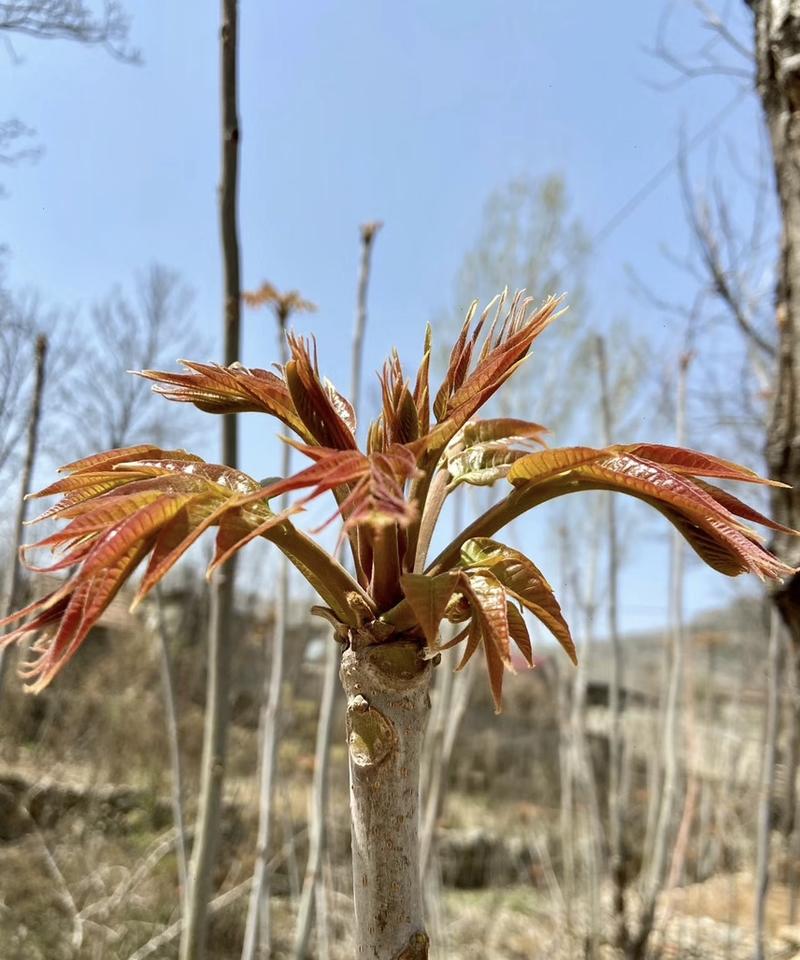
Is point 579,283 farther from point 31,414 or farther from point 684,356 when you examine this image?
point 31,414

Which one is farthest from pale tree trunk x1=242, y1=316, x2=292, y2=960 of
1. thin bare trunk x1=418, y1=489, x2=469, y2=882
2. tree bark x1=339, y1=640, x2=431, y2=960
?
tree bark x1=339, y1=640, x2=431, y2=960

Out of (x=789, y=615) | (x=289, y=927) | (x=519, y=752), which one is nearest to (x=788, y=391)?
(x=789, y=615)

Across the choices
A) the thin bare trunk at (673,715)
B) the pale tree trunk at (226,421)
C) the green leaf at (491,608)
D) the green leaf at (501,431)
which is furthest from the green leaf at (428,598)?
the thin bare trunk at (673,715)

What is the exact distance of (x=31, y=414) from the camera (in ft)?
4.62

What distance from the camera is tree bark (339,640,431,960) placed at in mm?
352

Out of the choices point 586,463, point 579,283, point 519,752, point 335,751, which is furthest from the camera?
point 519,752

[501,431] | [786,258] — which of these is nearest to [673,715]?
[786,258]

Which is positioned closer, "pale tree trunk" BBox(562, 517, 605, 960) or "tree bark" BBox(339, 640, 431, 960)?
"tree bark" BBox(339, 640, 431, 960)

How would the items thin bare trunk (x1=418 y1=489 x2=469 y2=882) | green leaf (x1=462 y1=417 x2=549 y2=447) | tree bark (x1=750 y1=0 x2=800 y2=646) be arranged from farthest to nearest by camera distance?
1. thin bare trunk (x1=418 y1=489 x2=469 y2=882)
2. tree bark (x1=750 y1=0 x2=800 y2=646)
3. green leaf (x1=462 y1=417 x2=549 y2=447)

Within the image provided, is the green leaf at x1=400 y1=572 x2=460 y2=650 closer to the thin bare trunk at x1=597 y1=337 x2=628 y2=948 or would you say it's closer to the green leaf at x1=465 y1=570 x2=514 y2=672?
the green leaf at x1=465 y1=570 x2=514 y2=672

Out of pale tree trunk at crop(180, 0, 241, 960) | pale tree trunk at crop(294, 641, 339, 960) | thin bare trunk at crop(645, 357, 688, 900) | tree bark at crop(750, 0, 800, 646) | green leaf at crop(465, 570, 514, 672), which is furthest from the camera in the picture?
thin bare trunk at crop(645, 357, 688, 900)

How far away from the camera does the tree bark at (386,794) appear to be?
0.35 metres

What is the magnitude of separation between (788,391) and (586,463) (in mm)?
Result: 730

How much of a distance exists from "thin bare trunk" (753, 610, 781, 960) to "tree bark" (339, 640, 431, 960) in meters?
1.24
